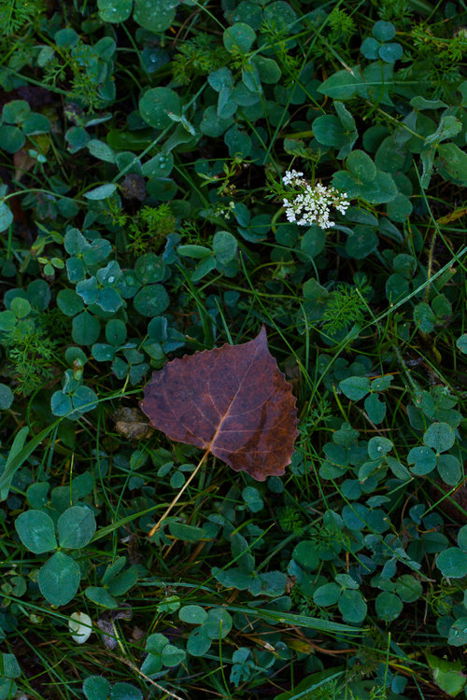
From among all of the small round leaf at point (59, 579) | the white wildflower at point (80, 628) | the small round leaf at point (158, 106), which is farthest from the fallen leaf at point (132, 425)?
the small round leaf at point (158, 106)

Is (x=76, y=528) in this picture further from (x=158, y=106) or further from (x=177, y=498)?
(x=158, y=106)

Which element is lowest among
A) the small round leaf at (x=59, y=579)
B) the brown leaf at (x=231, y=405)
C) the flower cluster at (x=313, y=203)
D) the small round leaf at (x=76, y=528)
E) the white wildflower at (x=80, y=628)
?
the white wildflower at (x=80, y=628)

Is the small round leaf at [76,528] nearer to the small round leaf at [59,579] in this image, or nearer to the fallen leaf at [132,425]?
the small round leaf at [59,579]

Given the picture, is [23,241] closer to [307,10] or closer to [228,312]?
[228,312]

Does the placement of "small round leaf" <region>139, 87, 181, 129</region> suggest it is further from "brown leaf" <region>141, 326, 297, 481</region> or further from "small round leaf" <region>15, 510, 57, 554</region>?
"small round leaf" <region>15, 510, 57, 554</region>

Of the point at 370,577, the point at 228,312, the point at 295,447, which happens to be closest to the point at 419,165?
the point at 228,312

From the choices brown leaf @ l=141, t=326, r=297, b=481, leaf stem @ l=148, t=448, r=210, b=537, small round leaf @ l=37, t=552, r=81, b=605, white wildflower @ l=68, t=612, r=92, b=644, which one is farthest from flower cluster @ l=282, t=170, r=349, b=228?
white wildflower @ l=68, t=612, r=92, b=644

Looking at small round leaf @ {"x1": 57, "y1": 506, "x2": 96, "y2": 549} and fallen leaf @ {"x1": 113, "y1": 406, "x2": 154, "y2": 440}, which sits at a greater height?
fallen leaf @ {"x1": 113, "y1": 406, "x2": 154, "y2": 440}
